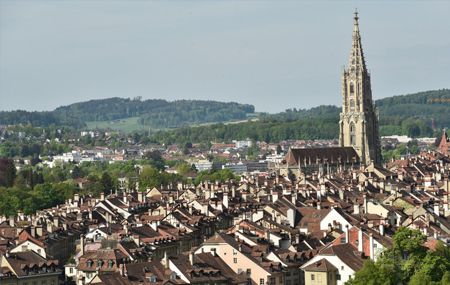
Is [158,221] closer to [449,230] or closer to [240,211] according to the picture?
[240,211]

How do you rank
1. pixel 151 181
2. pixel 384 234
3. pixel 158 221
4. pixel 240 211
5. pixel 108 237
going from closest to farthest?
pixel 384 234 → pixel 108 237 → pixel 158 221 → pixel 240 211 → pixel 151 181

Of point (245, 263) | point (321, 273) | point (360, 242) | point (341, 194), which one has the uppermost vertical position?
point (360, 242)

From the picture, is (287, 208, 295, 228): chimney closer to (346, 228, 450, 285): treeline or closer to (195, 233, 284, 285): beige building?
(195, 233, 284, 285): beige building

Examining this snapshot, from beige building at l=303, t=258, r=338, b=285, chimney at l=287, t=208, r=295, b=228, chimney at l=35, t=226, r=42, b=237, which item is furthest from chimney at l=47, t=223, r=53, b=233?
beige building at l=303, t=258, r=338, b=285

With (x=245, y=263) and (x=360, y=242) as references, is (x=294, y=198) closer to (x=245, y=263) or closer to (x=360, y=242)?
(x=360, y=242)

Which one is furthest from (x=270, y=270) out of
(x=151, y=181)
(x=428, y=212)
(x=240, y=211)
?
(x=151, y=181)

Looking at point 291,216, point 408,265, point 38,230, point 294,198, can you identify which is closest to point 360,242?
point 408,265

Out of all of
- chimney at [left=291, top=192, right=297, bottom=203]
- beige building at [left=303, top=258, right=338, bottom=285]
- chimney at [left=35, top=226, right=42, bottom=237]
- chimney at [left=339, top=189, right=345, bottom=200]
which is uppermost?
chimney at [left=291, top=192, right=297, bottom=203]

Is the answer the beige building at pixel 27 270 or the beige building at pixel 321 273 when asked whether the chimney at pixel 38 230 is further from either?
the beige building at pixel 321 273

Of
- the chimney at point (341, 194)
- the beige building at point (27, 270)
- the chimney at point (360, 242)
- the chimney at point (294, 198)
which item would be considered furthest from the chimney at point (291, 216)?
the chimney at point (341, 194)

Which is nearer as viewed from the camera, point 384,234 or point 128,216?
point 384,234

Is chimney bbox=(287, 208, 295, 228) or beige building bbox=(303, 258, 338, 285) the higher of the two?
chimney bbox=(287, 208, 295, 228)
